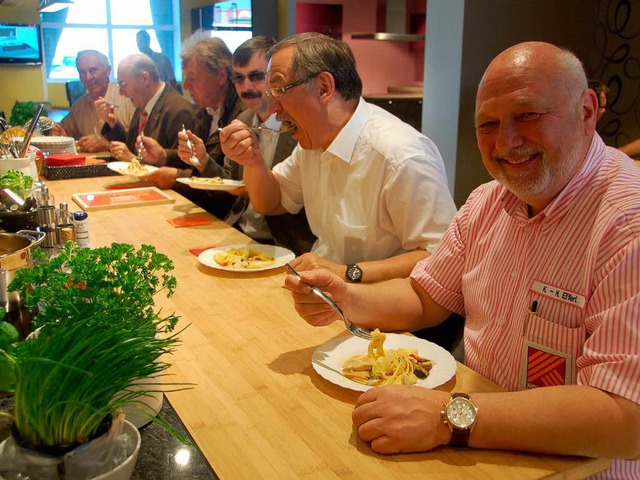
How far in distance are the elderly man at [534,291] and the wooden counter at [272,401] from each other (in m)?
0.04

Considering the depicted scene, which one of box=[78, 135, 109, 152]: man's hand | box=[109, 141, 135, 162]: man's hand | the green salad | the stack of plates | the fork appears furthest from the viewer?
box=[78, 135, 109, 152]: man's hand

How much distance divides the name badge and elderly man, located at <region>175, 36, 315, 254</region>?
5.33 ft

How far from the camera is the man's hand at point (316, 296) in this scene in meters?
1.52

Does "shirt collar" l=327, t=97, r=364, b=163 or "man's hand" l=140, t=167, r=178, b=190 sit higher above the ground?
"shirt collar" l=327, t=97, r=364, b=163

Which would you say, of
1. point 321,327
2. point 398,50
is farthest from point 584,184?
point 398,50

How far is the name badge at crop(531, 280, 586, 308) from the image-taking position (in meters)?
1.27

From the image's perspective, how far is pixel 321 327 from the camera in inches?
64.7

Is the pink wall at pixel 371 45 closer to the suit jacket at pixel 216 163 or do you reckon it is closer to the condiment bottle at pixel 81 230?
the suit jacket at pixel 216 163

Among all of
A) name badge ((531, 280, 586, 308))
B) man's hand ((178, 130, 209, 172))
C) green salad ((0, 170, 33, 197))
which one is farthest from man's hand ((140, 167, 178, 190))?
name badge ((531, 280, 586, 308))

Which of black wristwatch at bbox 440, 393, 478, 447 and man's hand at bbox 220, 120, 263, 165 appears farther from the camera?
man's hand at bbox 220, 120, 263, 165

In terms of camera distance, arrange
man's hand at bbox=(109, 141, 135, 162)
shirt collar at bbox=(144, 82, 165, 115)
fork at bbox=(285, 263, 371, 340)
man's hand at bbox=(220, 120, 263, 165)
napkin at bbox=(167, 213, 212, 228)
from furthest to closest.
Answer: shirt collar at bbox=(144, 82, 165, 115) → man's hand at bbox=(109, 141, 135, 162) → napkin at bbox=(167, 213, 212, 228) → man's hand at bbox=(220, 120, 263, 165) → fork at bbox=(285, 263, 371, 340)

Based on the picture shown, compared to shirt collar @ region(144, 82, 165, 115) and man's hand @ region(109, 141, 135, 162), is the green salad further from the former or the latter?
shirt collar @ region(144, 82, 165, 115)

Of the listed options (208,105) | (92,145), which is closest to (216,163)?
(208,105)

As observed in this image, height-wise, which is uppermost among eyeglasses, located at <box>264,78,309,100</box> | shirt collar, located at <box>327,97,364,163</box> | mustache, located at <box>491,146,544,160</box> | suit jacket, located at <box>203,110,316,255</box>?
eyeglasses, located at <box>264,78,309,100</box>
